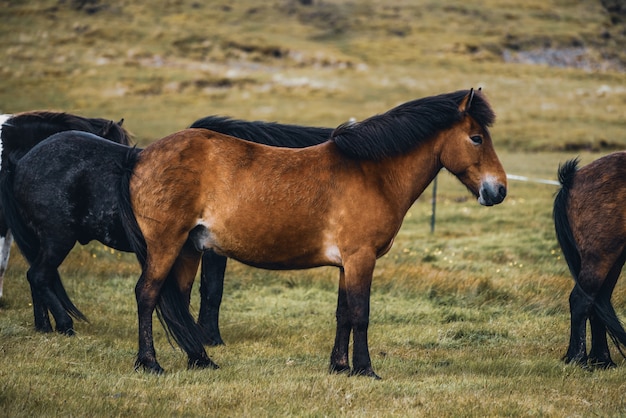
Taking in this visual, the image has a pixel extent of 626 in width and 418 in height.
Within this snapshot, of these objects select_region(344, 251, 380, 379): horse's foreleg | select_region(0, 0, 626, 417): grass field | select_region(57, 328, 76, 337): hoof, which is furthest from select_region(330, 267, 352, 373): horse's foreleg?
select_region(57, 328, 76, 337): hoof

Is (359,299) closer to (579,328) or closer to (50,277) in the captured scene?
(579,328)

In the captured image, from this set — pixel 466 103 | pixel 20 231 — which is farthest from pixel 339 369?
pixel 20 231

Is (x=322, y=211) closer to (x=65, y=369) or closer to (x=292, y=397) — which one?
(x=292, y=397)

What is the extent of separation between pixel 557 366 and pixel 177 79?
5651 centimetres

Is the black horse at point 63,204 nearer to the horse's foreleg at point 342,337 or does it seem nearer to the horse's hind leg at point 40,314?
the horse's hind leg at point 40,314

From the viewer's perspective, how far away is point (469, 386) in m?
6.79

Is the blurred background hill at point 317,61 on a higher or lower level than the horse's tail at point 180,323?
lower

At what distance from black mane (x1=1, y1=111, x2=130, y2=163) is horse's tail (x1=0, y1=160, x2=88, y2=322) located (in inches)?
54.0

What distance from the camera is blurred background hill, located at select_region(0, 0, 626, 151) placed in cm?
4766

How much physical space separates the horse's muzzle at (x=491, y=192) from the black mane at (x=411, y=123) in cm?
62

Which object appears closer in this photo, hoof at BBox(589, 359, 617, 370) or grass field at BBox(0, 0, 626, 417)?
grass field at BBox(0, 0, 626, 417)

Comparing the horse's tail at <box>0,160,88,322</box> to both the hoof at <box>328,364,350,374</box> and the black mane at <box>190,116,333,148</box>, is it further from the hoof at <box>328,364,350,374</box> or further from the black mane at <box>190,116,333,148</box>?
the hoof at <box>328,364,350,374</box>

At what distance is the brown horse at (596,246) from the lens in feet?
25.5

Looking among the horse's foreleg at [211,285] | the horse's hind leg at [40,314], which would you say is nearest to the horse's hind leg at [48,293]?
the horse's hind leg at [40,314]
